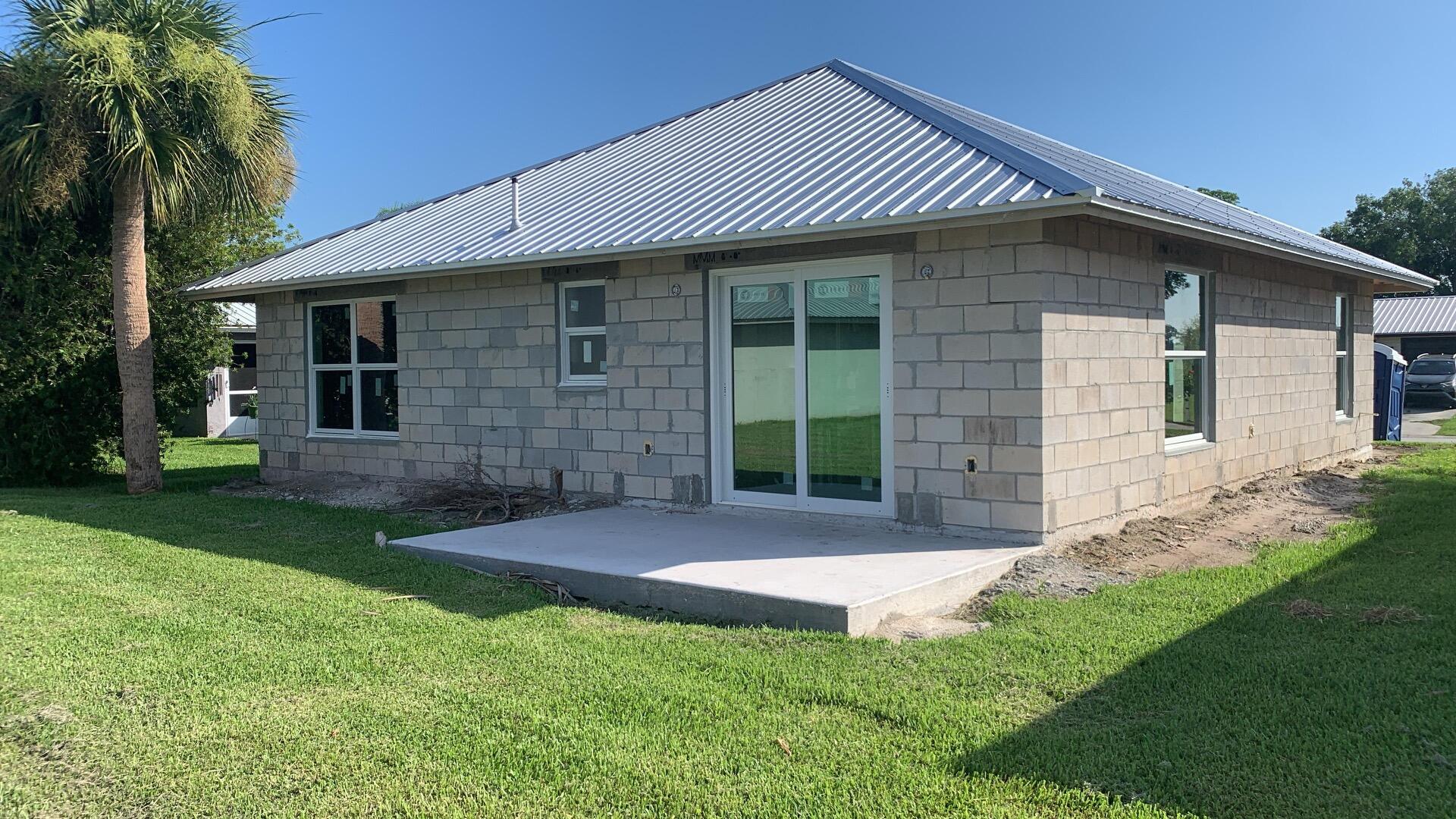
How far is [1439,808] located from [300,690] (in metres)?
4.86

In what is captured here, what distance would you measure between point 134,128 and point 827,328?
8.70 m

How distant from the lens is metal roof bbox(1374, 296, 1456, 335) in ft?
132

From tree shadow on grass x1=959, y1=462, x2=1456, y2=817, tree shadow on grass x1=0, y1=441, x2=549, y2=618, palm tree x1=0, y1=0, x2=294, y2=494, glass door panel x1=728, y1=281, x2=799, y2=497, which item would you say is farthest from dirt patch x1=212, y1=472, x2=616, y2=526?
tree shadow on grass x1=959, y1=462, x2=1456, y2=817

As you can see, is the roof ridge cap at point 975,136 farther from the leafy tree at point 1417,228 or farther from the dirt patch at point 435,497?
the leafy tree at point 1417,228

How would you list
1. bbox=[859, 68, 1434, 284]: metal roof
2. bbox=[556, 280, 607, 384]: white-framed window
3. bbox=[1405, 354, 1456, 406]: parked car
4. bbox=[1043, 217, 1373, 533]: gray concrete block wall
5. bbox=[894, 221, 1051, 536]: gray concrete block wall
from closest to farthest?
bbox=[894, 221, 1051, 536]: gray concrete block wall, bbox=[1043, 217, 1373, 533]: gray concrete block wall, bbox=[859, 68, 1434, 284]: metal roof, bbox=[556, 280, 607, 384]: white-framed window, bbox=[1405, 354, 1456, 406]: parked car

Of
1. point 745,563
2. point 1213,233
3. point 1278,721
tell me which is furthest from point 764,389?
point 1278,721

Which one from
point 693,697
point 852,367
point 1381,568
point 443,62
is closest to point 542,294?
point 852,367

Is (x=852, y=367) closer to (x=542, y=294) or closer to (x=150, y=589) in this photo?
(x=542, y=294)

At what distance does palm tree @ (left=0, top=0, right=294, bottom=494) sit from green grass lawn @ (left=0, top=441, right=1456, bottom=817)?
6.49m

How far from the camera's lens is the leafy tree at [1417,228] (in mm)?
61188

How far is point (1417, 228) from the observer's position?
6191cm

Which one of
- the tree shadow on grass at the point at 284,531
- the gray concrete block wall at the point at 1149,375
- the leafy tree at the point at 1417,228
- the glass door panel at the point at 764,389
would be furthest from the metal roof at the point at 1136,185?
the leafy tree at the point at 1417,228

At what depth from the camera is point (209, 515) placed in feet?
37.7

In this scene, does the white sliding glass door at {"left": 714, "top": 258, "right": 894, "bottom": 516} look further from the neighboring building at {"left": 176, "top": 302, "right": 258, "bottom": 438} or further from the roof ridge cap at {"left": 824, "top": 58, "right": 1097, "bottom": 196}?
the neighboring building at {"left": 176, "top": 302, "right": 258, "bottom": 438}
